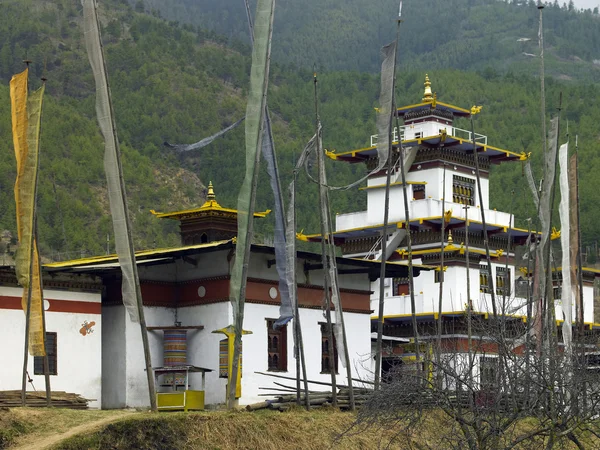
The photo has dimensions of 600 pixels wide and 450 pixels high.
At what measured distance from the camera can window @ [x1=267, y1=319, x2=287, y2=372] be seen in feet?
128

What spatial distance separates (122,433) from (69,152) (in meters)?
83.6

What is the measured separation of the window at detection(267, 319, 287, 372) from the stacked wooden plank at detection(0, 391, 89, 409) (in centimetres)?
594

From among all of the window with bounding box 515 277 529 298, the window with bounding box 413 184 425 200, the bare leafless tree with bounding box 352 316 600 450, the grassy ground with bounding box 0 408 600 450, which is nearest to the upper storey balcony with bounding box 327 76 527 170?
the window with bounding box 413 184 425 200

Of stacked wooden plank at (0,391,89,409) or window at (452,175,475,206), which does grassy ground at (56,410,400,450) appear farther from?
window at (452,175,475,206)

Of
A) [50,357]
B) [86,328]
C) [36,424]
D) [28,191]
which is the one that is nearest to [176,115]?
[86,328]

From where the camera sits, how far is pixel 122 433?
27.9 metres

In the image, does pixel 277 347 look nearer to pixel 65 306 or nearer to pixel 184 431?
pixel 65 306

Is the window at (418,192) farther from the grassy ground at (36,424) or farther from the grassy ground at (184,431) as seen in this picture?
the grassy ground at (36,424)

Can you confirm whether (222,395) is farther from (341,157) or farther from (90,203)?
(90,203)

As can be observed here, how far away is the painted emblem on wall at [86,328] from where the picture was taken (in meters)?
37.2

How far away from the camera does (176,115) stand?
132000mm

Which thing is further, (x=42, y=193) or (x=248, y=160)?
(x=42, y=193)

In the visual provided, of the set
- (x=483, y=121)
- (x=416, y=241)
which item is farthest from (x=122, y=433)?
(x=483, y=121)

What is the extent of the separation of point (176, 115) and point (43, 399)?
325ft
